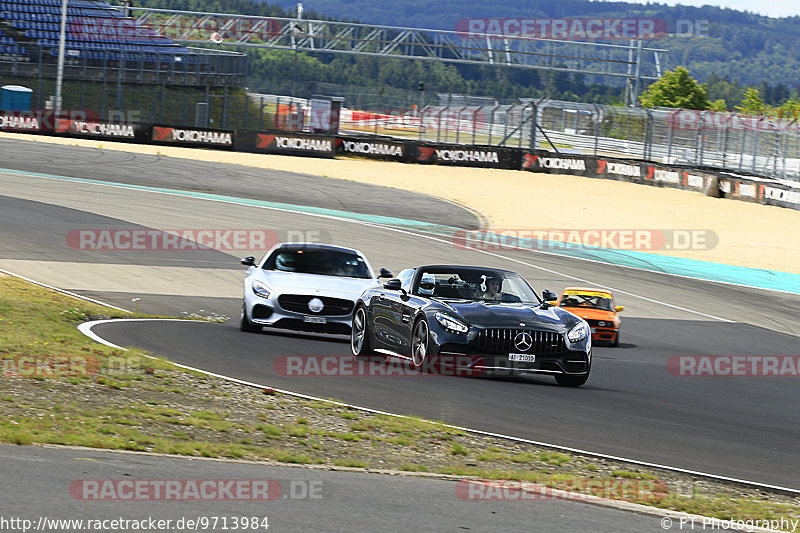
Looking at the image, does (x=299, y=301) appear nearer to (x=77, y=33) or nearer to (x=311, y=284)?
(x=311, y=284)

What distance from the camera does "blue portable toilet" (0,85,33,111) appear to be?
2090 inches

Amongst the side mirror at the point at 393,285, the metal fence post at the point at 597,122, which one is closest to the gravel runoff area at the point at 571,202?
the metal fence post at the point at 597,122

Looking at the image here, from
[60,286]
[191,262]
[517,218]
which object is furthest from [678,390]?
[517,218]

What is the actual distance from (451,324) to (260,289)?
410 cm

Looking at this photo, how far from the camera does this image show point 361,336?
1326 centimetres

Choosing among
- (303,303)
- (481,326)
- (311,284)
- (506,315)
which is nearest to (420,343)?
(481,326)

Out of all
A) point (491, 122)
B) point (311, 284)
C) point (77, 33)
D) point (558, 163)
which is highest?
point (77, 33)

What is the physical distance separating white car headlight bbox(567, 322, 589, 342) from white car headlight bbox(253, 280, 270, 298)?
4.70 m

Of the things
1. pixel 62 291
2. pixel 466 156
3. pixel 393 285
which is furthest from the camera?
pixel 466 156

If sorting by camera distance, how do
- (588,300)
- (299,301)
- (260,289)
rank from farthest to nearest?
(588,300) → (260,289) → (299,301)

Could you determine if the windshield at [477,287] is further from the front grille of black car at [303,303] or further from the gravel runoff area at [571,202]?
the gravel runoff area at [571,202]

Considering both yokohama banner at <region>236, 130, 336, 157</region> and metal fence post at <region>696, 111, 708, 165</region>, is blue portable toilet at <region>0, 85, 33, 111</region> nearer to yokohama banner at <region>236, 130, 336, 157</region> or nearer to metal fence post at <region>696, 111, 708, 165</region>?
yokohama banner at <region>236, 130, 336, 157</region>

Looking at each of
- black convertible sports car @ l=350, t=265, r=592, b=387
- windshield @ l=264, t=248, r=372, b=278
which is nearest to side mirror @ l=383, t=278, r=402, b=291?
black convertible sports car @ l=350, t=265, r=592, b=387

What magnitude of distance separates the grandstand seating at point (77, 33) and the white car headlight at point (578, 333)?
52.6 m
